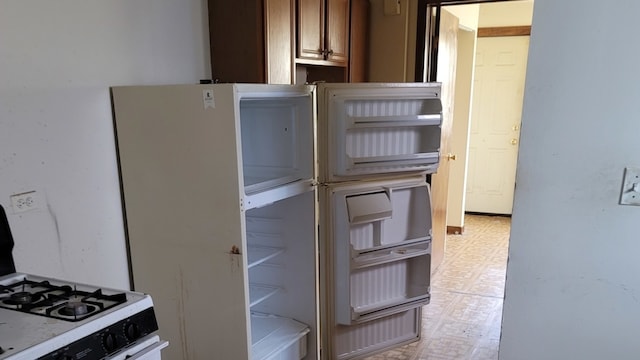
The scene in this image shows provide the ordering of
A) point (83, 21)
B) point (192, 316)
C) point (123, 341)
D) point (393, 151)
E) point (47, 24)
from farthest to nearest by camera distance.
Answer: point (393, 151) < point (192, 316) < point (83, 21) < point (47, 24) < point (123, 341)

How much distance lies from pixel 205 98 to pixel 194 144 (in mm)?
199

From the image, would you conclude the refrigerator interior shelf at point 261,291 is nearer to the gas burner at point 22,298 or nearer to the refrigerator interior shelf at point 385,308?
the refrigerator interior shelf at point 385,308

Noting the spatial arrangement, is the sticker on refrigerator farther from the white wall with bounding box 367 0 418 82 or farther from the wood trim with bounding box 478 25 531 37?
the wood trim with bounding box 478 25 531 37

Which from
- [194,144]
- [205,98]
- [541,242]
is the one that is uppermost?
[205,98]

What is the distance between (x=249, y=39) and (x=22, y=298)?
1.56 metres

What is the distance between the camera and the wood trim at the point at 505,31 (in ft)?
16.9

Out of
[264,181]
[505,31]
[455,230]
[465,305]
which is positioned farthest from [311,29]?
[505,31]

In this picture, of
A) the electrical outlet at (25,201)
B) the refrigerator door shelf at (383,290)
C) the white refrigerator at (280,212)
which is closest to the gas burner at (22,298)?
the electrical outlet at (25,201)

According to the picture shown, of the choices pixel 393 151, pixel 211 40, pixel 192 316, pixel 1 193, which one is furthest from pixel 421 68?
pixel 1 193

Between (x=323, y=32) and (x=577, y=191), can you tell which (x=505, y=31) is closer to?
(x=323, y=32)

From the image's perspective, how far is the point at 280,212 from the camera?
244 cm

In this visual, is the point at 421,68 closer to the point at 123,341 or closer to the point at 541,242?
the point at 541,242

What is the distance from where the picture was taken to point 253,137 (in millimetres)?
2418

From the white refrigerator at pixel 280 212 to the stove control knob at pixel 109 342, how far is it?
2.19 feet
